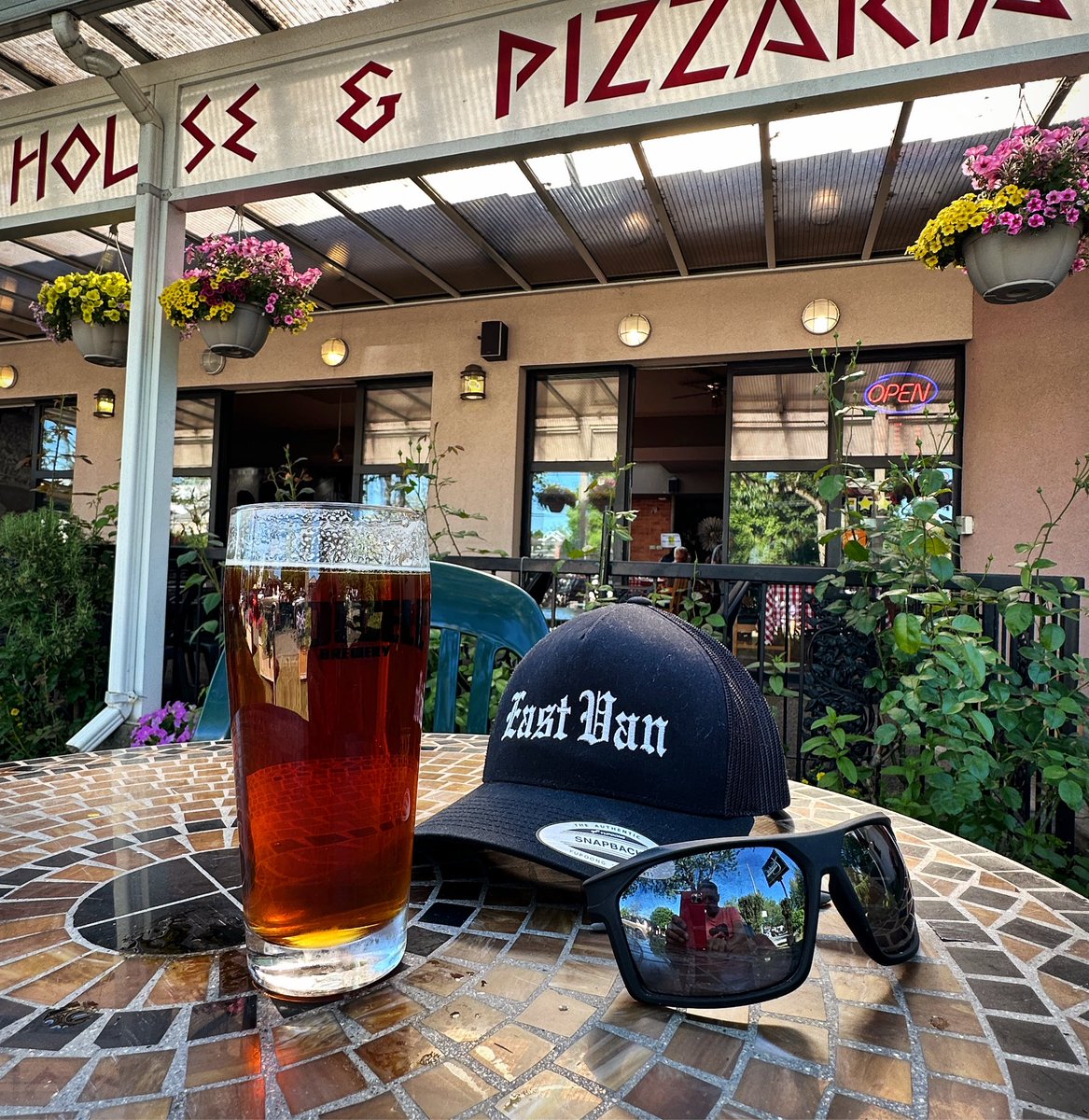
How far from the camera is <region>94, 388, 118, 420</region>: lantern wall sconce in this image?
7.77 m

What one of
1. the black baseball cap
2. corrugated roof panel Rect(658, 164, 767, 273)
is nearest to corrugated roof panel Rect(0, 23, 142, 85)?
corrugated roof panel Rect(658, 164, 767, 273)

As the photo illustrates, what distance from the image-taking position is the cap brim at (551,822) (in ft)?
1.94

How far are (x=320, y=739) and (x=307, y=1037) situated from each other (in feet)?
0.53

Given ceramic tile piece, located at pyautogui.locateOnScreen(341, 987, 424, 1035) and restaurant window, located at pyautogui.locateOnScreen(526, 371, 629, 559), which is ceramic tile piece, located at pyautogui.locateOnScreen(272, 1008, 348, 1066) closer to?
ceramic tile piece, located at pyautogui.locateOnScreen(341, 987, 424, 1035)

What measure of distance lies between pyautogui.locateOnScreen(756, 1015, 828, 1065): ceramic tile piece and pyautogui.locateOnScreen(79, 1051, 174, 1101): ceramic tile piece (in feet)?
1.05

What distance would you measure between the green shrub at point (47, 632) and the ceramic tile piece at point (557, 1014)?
3881mm

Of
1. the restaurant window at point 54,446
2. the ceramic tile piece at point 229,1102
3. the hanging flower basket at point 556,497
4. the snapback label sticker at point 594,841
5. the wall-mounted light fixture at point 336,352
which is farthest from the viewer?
the restaurant window at point 54,446

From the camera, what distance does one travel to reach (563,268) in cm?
590

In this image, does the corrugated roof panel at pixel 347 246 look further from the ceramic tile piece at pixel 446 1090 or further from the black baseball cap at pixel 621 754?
the ceramic tile piece at pixel 446 1090

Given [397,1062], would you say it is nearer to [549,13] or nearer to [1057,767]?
[1057,767]

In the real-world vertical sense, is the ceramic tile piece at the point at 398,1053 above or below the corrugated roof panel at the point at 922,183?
below

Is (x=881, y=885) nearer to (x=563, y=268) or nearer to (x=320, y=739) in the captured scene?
(x=320, y=739)

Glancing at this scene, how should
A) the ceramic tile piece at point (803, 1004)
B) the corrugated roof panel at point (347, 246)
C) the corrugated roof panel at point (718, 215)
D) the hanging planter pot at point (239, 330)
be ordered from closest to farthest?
the ceramic tile piece at point (803, 1004) < the hanging planter pot at point (239, 330) < the corrugated roof panel at point (718, 215) < the corrugated roof panel at point (347, 246)

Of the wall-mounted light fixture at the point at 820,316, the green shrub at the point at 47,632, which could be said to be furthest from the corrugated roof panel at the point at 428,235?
the green shrub at the point at 47,632
